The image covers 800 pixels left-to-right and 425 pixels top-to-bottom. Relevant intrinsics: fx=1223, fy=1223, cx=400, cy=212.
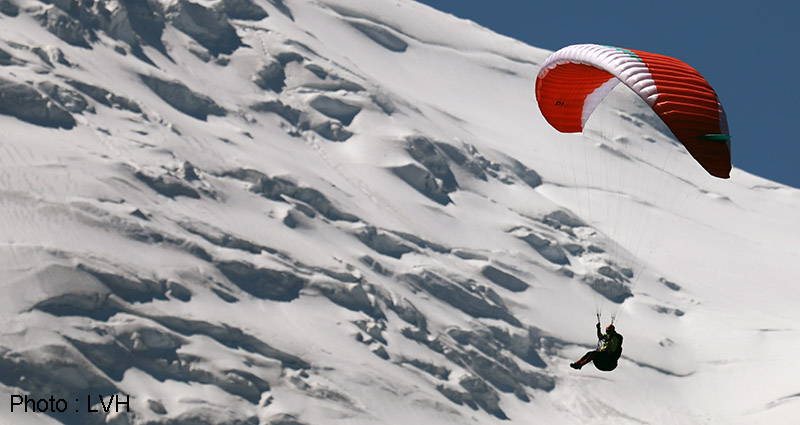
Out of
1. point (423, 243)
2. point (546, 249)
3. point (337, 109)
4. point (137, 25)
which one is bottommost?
point (546, 249)

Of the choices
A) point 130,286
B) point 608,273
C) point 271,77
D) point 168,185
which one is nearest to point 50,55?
point 168,185

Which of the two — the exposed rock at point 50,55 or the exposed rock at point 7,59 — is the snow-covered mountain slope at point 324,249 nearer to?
the exposed rock at point 50,55

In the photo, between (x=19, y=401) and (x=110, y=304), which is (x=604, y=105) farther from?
(x=19, y=401)

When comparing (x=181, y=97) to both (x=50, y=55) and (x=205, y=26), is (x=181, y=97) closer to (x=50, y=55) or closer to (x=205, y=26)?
(x=50, y=55)

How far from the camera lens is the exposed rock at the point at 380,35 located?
190m

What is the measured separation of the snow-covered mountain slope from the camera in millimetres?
A: 94250

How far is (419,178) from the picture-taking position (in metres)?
140

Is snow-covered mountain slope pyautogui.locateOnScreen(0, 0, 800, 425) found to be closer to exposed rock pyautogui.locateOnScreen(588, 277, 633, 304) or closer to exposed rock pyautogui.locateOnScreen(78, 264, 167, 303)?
exposed rock pyautogui.locateOnScreen(78, 264, 167, 303)

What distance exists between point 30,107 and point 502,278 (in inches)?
2000

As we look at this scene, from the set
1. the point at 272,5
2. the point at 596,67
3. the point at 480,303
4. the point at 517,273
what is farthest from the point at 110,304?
the point at 272,5

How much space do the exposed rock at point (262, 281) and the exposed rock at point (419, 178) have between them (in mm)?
33187

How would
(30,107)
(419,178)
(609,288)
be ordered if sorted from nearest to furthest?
1. (30,107)
2. (609,288)
3. (419,178)

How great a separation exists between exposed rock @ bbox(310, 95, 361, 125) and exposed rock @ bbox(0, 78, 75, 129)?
38.0m

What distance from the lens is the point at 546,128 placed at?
611ft
